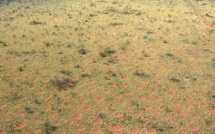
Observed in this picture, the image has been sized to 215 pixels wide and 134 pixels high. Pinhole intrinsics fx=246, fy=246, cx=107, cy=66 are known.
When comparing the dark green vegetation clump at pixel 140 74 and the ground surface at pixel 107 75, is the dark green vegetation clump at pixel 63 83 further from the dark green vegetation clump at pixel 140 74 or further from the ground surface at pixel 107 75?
the dark green vegetation clump at pixel 140 74

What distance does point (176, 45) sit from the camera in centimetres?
1234

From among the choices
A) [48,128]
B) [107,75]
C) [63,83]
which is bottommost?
[48,128]

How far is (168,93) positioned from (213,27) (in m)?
9.01

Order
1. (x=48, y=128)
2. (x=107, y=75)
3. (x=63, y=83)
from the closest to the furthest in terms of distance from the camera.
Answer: (x=48, y=128) < (x=63, y=83) < (x=107, y=75)

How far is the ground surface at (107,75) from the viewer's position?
698cm

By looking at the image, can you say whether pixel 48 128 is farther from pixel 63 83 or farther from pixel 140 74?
pixel 140 74

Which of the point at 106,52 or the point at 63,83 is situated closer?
the point at 63,83

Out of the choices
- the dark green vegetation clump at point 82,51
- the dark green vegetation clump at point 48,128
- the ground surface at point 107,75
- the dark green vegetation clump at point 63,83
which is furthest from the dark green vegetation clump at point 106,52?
the dark green vegetation clump at point 48,128

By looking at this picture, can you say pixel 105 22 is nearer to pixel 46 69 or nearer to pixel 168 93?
pixel 46 69

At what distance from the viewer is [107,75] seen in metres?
9.42

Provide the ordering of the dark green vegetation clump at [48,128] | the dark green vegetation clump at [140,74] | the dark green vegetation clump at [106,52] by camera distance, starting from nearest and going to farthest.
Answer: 1. the dark green vegetation clump at [48,128]
2. the dark green vegetation clump at [140,74]
3. the dark green vegetation clump at [106,52]

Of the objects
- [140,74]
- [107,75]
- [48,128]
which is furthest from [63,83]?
[140,74]

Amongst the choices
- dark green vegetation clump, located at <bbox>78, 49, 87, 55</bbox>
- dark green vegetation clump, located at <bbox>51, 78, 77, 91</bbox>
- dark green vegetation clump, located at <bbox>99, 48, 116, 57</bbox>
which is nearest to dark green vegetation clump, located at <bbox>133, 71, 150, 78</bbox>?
dark green vegetation clump, located at <bbox>99, 48, 116, 57</bbox>

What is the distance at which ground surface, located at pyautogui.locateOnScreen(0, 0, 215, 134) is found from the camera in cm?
698
